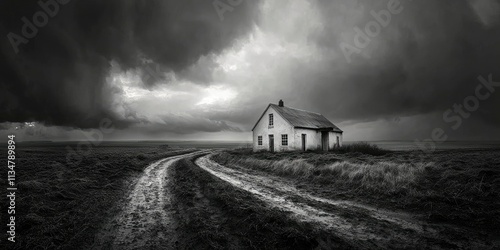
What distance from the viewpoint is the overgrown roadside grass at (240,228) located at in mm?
4691

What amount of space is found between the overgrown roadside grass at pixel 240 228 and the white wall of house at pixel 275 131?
1883 centimetres

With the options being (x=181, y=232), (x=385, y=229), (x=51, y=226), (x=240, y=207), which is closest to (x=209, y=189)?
(x=240, y=207)

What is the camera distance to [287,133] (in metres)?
26.8

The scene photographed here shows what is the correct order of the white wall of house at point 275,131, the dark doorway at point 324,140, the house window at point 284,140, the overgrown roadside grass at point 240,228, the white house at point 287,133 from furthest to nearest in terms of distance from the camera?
the dark doorway at point 324,140 → the house window at point 284,140 → the white house at point 287,133 → the white wall of house at point 275,131 → the overgrown roadside grass at point 240,228

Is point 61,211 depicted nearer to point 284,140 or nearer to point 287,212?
point 287,212

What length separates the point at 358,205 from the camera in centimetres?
768

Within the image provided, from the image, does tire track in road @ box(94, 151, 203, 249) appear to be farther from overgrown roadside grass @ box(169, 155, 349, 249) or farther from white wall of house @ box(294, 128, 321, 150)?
white wall of house @ box(294, 128, 321, 150)

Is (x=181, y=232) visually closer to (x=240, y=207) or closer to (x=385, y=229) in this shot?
(x=240, y=207)

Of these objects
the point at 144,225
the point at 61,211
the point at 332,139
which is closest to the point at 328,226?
the point at 144,225

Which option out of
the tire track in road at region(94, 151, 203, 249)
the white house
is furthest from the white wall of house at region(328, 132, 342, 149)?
the tire track in road at region(94, 151, 203, 249)

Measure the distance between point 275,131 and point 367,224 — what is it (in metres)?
22.5

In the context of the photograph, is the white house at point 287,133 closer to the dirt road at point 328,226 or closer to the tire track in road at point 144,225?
the dirt road at point 328,226

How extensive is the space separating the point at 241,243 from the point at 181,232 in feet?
5.31

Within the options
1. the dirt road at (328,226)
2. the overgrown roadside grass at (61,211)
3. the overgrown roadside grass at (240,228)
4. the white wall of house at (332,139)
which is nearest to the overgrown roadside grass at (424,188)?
the dirt road at (328,226)
